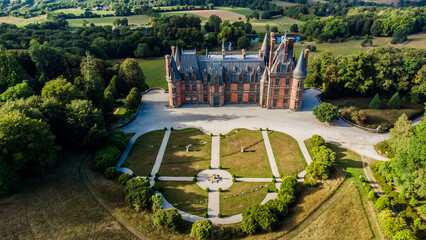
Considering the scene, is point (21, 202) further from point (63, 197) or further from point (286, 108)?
point (286, 108)

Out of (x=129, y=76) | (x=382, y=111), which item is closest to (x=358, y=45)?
(x=382, y=111)

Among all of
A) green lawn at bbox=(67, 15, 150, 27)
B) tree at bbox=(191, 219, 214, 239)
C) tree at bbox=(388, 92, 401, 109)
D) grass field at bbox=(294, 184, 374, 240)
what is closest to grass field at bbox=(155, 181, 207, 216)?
tree at bbox=(191, 219, 214, 239)

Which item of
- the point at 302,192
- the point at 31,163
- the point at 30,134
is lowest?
the point at 302,192

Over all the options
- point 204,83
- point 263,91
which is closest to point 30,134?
point 204,83

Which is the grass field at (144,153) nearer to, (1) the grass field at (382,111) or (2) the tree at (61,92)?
(2) the tree at (61,92)

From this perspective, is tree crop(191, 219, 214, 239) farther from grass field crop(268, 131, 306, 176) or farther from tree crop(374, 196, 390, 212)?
tree crop(374, 196, 390, 212)

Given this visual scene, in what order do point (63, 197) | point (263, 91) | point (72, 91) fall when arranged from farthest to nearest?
point (263, 91) → point (72, 91) → point (63, 197)

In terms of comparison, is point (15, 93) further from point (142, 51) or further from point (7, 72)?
point (142, 51)
